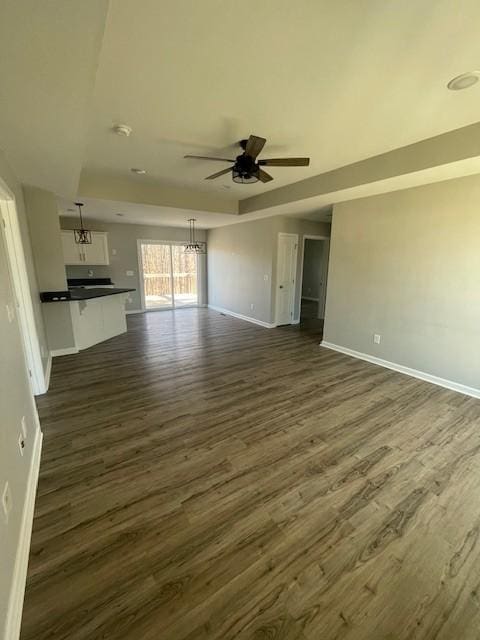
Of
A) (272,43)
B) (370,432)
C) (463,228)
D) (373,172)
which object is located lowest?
(370,432)

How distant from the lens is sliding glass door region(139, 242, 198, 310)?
7.61 metres

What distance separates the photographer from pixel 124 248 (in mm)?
7125

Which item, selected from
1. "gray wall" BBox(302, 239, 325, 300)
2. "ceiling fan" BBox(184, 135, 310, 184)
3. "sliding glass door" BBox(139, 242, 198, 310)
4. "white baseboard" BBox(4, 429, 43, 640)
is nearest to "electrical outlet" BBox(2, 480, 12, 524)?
"white baseboard" BBox(4, 429, 43, 640)

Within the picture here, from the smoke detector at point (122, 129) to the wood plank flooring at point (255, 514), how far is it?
273cm

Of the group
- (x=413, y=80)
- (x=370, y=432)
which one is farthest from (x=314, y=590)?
(x=413, y=80)

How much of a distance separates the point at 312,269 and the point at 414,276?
19.5 feet

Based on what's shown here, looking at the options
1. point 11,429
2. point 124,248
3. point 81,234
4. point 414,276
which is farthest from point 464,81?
point 124,248

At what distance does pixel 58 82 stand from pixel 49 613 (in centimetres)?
258

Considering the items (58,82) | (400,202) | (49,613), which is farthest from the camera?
(400,202)

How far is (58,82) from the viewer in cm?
141

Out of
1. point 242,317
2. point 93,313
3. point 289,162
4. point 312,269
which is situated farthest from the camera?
point 312,269

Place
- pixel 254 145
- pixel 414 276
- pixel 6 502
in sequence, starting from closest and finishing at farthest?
pixel 6 502 < pixel 254 145 < pixel 414 276

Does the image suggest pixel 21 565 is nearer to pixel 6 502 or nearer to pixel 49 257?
pixel 6 502

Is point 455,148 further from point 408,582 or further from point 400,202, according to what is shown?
point 408,582
